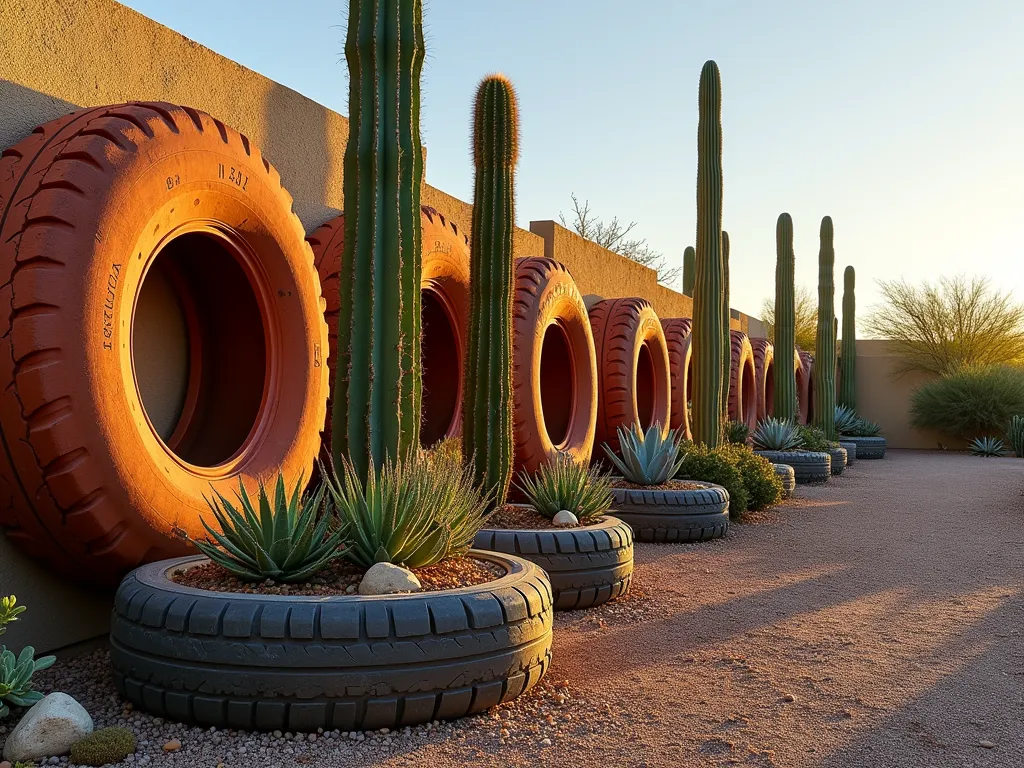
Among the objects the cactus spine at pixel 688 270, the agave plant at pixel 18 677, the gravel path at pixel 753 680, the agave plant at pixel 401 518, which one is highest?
the cactus spine at pixel 688 270

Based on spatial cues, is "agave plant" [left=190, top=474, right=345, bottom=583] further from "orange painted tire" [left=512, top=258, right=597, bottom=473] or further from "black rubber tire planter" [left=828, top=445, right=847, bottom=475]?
"black rubber tire planter" [left=828, top=445, right=847, bottom=475]

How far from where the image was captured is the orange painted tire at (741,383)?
15.6 meters

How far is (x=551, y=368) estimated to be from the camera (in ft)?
31.1

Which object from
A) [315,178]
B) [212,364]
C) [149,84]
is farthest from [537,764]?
[315,178]

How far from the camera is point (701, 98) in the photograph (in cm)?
1111

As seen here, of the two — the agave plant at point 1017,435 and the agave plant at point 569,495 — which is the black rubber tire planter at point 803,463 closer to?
the agave plant at point 569,495

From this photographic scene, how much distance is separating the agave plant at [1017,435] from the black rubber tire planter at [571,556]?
1907 cm

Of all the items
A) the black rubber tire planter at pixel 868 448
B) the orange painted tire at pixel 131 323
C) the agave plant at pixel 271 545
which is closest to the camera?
the orange painted tire at pixel 131 323

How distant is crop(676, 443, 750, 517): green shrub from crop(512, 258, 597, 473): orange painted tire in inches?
42.9

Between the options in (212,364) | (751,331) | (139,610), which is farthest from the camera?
(751,331)

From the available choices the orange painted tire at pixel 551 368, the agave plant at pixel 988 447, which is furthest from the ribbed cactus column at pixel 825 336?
the orange painted tire at pixel 551 368

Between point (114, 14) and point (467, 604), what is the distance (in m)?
3.27

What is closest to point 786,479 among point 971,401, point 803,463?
point 803,463

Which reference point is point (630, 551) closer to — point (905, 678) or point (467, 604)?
point (905, 678)
